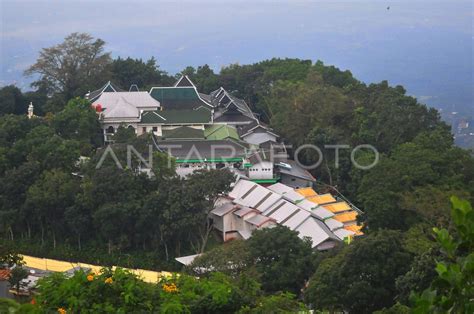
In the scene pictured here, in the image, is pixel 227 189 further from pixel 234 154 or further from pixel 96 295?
pixel 96 295

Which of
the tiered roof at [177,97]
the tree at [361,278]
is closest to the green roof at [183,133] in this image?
the tiered roof at [177,97]

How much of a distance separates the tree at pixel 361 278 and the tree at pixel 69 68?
58.3 feet

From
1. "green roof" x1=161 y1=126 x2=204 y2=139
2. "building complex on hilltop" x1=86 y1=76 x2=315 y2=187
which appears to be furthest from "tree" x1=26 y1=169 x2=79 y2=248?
"green roof" x1=161 y1=126 x2=204 y2=139

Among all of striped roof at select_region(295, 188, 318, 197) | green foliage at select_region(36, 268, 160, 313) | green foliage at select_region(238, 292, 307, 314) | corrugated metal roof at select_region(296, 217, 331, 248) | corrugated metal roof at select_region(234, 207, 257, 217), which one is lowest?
corrugated metal roof at select_region(296, 217, 331, 248)

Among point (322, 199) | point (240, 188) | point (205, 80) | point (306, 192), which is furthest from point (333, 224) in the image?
point (205, 80)

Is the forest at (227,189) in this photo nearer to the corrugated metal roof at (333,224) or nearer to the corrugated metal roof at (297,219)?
the corrugated metal roof at (333,224)

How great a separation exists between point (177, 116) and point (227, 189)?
22.3 ft

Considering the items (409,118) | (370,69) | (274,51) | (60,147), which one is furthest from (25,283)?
(274,51)

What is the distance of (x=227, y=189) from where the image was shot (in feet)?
64.2

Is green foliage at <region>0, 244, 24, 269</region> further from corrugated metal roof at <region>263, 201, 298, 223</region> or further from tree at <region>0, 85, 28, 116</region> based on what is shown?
tree at <region>0, 85, 28, 116</region>

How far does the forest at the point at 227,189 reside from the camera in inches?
519

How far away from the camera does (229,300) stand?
10.6 m

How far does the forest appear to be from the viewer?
13.2 metres

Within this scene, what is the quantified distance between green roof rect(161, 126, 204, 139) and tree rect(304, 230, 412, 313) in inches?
419
